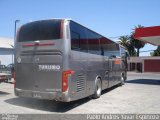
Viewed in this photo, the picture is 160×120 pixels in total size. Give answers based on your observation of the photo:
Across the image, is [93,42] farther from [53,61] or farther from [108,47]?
[53,61]

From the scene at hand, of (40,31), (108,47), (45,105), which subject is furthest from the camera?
(108,47)

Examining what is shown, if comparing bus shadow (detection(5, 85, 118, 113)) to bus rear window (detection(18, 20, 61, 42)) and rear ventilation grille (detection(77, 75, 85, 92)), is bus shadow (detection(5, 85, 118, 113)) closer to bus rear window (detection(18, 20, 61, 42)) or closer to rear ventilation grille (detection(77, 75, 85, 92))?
rear ventilation grille (detection(77, 75, 85, 92))

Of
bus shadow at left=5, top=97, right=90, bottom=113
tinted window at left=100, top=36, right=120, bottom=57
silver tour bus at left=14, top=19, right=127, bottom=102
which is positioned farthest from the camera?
tinted window at left=100, top=36, right=120, bottom=57

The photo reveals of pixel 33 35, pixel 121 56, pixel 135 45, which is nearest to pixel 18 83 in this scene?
pixel 33 35

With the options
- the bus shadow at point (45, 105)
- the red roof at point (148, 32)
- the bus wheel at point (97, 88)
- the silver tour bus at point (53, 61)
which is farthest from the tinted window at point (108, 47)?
the red roof at point (148, 32)

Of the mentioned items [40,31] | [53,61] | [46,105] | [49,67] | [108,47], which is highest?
[40,31]

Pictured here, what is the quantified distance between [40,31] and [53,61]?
1374mm

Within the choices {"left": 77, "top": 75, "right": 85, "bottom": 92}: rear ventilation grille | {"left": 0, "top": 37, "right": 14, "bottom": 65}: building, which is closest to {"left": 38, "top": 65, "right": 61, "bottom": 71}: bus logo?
{"left": 77, "top": 75, "right": 85, "bottom": 92}: rear ventilation grille

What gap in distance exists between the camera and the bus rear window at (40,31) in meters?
9.45

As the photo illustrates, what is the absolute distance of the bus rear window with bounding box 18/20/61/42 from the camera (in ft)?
31.0

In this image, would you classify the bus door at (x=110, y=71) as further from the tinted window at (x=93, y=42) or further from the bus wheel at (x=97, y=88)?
the tinted window at (x=93, y=42)

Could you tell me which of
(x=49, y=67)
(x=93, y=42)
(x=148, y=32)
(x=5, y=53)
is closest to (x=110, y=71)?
(x=93, y=42)

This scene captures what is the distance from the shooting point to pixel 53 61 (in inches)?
367

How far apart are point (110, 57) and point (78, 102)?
509cm
